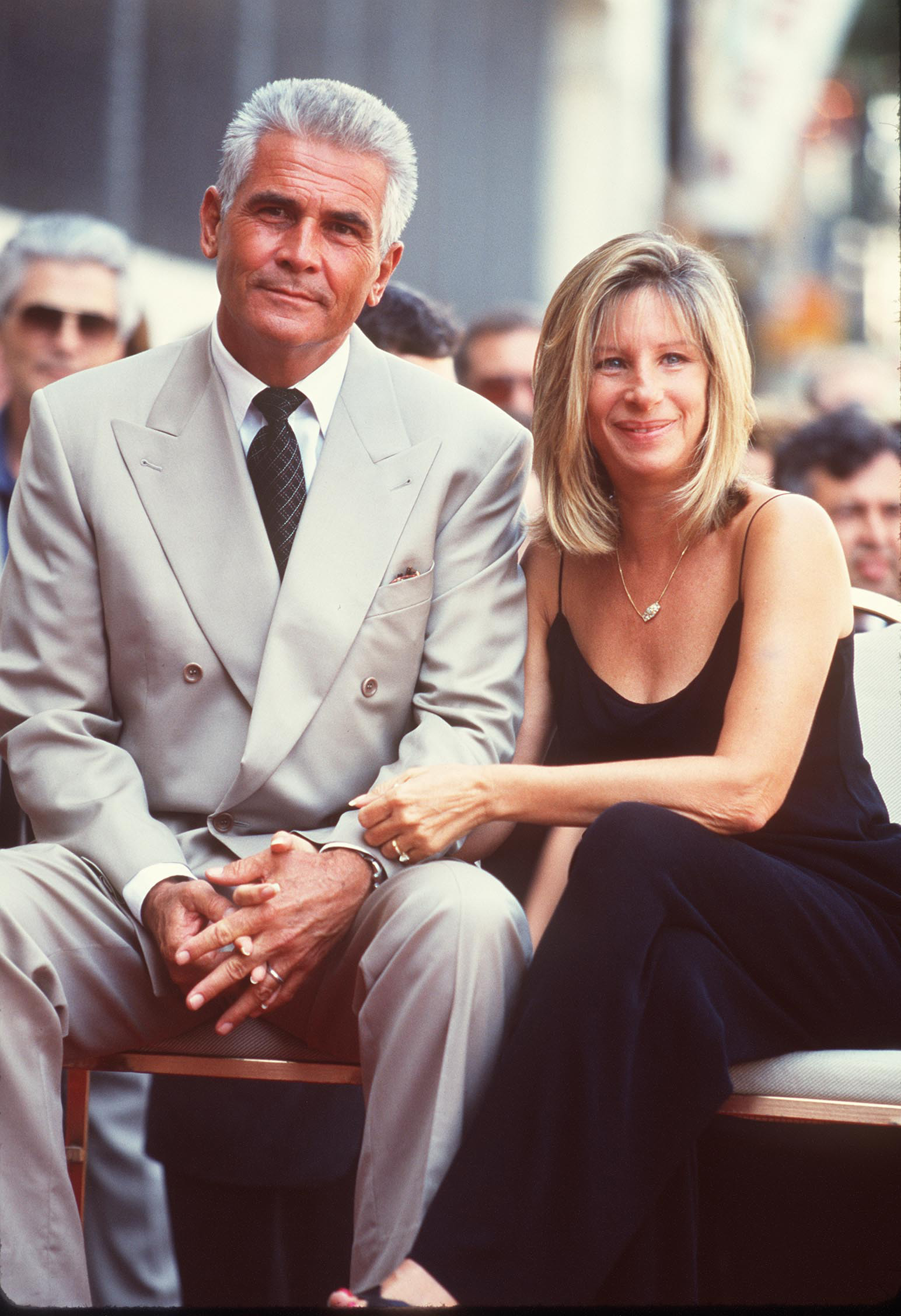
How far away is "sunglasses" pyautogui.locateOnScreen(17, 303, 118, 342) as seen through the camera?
12.3ft

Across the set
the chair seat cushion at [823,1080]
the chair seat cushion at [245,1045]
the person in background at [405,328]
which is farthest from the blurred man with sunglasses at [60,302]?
the chair seat cushion at [823,1080]

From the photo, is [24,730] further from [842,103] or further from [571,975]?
[842,103]

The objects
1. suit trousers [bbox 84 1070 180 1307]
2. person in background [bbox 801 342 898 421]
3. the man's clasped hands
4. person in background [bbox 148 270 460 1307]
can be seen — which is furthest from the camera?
person in background [bbox 801 342 898 421]

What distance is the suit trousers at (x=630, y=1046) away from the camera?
6.47 ft

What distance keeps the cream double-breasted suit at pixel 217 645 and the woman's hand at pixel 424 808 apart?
48 millimetres

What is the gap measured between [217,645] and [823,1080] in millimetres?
1142

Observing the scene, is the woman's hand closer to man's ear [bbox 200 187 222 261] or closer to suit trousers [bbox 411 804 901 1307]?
suit trousers [bbox 411 804 901 1307]

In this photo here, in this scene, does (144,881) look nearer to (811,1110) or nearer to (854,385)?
(811,1110)

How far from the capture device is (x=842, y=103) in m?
18.9

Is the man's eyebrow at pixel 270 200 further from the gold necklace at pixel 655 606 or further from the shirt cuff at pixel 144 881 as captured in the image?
the shirt cuff at pixel 144 881

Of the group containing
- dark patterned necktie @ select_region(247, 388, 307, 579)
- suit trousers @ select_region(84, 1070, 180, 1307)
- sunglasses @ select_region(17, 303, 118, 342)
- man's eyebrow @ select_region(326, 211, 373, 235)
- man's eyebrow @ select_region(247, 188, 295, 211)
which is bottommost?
suit trousers @ select_region(84, 1070, 180, 1307)

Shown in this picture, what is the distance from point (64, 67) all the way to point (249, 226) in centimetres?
352

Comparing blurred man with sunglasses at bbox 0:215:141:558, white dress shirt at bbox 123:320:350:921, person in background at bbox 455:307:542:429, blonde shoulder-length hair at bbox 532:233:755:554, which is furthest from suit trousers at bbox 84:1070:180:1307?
person in background at bbox 455:307:542:429

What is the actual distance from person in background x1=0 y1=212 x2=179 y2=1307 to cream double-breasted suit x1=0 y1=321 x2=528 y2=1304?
82cm
